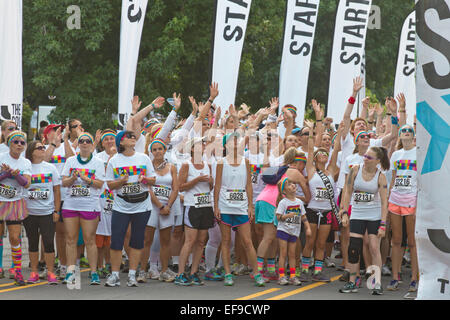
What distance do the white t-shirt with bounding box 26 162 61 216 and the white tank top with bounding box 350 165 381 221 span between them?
13.8 feet

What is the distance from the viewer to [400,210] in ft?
35.1

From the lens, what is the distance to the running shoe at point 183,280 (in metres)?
10.8

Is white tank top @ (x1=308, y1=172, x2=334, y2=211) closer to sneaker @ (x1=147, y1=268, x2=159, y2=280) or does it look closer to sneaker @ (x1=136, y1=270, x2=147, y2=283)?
sneaker @ (x1=147, y1=268, x2=159, y2=280)

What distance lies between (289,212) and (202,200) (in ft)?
4.15

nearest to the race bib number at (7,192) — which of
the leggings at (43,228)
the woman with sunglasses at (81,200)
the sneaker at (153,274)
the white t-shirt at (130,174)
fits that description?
the leggings at (43,228)

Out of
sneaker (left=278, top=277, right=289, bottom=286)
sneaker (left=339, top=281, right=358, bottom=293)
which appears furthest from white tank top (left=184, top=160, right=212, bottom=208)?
sneaker (left=339, top=281, right=358, bottom=293)

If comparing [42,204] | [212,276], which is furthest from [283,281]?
[42,204]

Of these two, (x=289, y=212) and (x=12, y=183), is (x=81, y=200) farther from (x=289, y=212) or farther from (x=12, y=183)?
(x=289, y=212)

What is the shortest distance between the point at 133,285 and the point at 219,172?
199cm

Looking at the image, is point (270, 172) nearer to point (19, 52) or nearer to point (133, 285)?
point (133, 285)

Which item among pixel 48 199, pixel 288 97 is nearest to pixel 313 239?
pixel 48 199

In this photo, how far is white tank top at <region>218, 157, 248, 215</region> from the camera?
10.9 metres

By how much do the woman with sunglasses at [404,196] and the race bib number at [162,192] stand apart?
127 inches

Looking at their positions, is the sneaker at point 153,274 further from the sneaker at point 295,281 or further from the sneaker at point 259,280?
the sneaker at point 295,281
